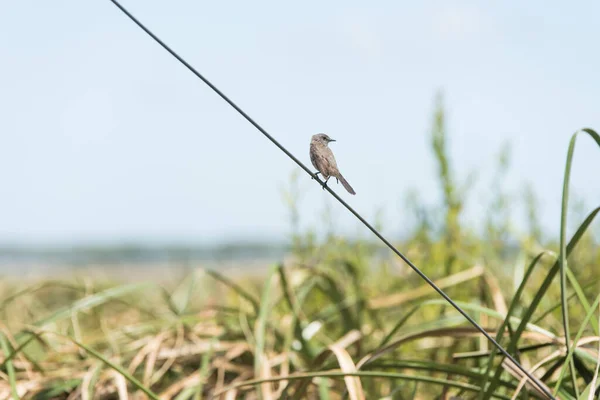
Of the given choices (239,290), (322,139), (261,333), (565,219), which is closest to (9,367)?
(261,333)

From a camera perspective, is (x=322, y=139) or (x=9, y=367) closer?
(x=322, y=139)

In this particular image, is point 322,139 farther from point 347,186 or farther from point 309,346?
point 309,346

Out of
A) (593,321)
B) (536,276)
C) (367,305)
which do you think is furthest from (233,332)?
(536,276)

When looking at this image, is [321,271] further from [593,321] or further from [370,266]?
[370,266]

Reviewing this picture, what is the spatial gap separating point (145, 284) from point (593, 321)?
1.27 metres

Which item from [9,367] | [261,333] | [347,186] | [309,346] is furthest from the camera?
[309,346]

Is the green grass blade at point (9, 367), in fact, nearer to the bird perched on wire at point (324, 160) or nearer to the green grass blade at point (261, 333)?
the green grass blade at point (261, 333)

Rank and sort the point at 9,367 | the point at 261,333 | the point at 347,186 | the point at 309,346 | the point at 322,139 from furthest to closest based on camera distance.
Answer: the point at 309,346, the point at 261,333, the point at 9,367, the point at 322,139, the point at 347,186

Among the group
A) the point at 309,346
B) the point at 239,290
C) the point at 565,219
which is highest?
the point at 565,219

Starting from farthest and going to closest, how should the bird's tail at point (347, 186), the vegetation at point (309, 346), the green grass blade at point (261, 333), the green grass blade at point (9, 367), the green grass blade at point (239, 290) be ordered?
the green grass blade at point (239, 290) → the green grass blade at point (261, 333) → the green grass blade at point (9, 367) → the vegetation at point (309, 346) → the bird's tail at point (347, 186)

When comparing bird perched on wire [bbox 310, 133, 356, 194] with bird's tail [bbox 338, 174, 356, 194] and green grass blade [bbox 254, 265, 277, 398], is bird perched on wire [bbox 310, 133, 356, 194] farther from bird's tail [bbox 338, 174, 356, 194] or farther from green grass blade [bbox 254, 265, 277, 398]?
green grass blade [bbox 254, 265, 277, 398]

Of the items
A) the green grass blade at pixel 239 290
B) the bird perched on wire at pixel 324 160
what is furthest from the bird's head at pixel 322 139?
the green grass blade at pixel 239 290

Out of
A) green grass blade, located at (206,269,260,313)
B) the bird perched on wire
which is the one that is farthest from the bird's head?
green grass blade, located at (206,269,260,313)

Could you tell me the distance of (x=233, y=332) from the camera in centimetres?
217
